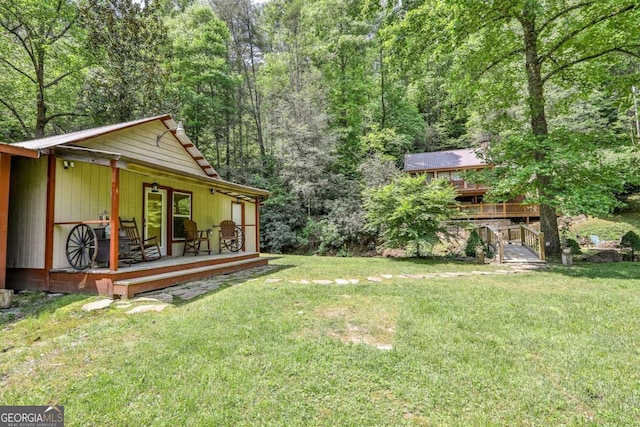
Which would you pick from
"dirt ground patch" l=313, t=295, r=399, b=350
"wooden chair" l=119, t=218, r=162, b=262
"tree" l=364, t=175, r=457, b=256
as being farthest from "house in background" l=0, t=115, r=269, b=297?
"tree" l=364, t=175, r=457, b=256

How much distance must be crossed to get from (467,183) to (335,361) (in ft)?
67.1

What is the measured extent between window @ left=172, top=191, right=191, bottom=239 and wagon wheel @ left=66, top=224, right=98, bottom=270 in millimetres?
2757

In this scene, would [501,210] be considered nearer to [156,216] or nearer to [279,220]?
[279,220]

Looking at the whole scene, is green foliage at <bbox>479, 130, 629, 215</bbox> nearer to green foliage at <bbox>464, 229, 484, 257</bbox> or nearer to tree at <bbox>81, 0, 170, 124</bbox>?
green foliage at <bbox>464, 229, 484, 257</bbox>

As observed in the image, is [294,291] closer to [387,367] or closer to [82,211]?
[387,367]

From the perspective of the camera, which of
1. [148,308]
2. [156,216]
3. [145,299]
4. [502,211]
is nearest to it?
[148,308]

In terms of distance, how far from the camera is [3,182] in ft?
15.3

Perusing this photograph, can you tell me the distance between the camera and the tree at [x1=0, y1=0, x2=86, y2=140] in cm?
1159

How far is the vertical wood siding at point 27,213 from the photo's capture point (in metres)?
5.21

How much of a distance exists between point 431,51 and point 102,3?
12.8m

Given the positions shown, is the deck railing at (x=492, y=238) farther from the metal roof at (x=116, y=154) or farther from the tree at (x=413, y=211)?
the metal roof at (x=116, y=154)

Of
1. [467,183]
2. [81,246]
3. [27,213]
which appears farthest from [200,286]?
[467,183]

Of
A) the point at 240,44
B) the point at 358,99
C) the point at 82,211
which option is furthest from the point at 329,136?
the point at 82,211

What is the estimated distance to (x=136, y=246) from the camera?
21.0 ft
